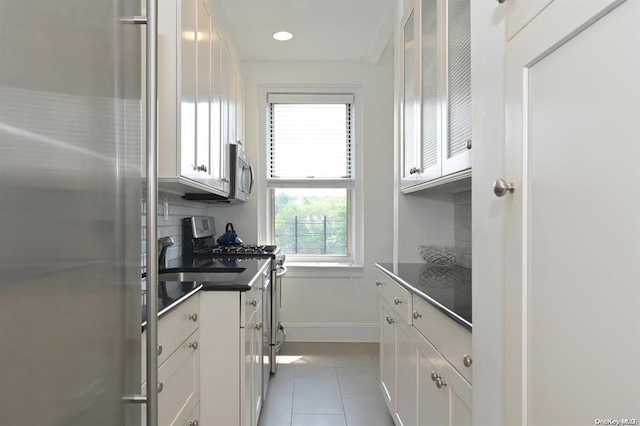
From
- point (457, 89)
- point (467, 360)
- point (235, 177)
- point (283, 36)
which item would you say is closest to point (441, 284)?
point (467, 360)

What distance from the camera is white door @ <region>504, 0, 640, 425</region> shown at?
0.56 m

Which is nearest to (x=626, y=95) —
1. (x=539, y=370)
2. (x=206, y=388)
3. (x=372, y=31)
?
(x=539, y=370)

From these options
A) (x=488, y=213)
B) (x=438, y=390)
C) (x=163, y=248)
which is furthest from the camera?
(x=163, y=248)

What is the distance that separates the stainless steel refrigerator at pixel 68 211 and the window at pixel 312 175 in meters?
3.22

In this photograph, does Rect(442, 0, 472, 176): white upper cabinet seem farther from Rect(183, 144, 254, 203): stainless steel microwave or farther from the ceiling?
Rect(183, 144, 254, 203): stainless steel microwave

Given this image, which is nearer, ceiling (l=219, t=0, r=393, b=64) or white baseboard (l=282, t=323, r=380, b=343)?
ceiling (l=219, t=0, r=393, b=64)

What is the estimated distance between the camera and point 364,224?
4039 millimetres

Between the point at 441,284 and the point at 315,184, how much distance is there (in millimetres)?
2467

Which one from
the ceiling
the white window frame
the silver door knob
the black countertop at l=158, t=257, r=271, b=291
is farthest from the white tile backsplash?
the silver door knob

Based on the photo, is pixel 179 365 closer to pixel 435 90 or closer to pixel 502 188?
pixel 502 188

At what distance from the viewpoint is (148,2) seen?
88cm

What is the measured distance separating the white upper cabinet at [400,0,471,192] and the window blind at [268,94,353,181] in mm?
1523

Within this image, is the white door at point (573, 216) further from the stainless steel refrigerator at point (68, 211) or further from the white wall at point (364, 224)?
the white wall at point (364, 224)

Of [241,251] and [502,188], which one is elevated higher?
[502,188]
